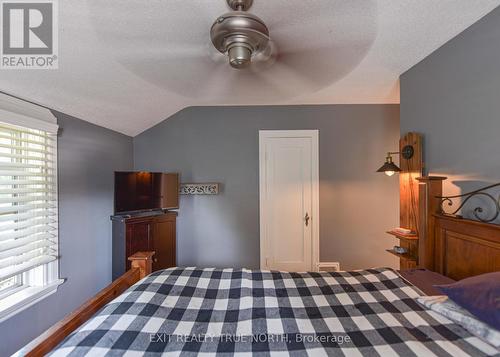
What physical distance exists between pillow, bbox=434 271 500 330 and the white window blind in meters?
2.63

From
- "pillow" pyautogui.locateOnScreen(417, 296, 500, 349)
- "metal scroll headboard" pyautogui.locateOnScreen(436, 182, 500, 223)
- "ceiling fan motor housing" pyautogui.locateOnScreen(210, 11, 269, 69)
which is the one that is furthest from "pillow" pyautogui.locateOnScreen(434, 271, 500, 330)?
"ceiling fan motor housing" pyautogui.locateOnScreen(210, 11, 269, 69)

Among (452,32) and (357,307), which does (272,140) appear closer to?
(452,32)

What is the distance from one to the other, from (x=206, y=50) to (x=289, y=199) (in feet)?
6.54

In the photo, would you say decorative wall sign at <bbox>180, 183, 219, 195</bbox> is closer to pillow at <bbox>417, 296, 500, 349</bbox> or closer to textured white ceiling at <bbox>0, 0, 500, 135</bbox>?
textured white ceiling at <bbox>0, 0, 500, 135</bbox>

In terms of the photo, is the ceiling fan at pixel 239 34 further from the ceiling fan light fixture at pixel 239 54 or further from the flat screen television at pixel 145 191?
the flat screen television at pixel 145 191

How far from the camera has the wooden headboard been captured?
49.3 inches

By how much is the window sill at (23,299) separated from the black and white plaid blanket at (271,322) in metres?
1.06

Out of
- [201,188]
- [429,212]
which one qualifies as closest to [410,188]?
[429,212]

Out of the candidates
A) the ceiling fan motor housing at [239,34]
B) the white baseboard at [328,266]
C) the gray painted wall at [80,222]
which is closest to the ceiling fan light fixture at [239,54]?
the ceiling fan motor housing at [239,34]

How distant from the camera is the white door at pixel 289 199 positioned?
300 centimetres

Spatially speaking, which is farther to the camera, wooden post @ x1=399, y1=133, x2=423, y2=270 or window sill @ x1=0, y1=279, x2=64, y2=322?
wooden post @ x1=399, y1=133, x2=423, y2=270

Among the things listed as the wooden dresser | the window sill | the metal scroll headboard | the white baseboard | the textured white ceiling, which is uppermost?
the textured white ceiling

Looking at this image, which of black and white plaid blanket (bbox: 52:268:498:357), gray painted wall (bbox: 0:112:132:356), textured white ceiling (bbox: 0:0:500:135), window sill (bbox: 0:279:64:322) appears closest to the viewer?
black and white plaid blanket (bbox: 52:268:498:357)

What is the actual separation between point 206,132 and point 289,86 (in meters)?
1.25
